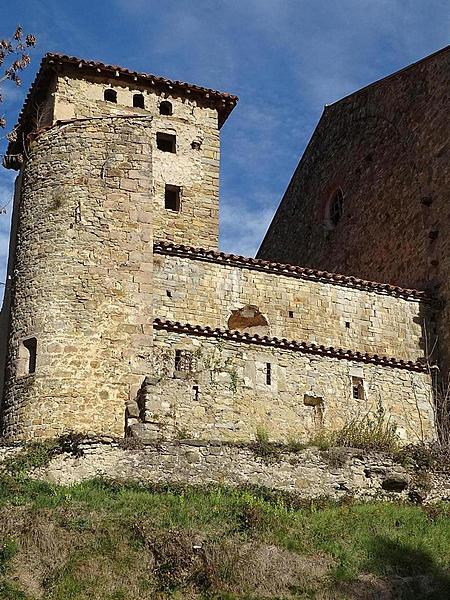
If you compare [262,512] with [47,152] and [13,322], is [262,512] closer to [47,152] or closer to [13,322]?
[13,322]

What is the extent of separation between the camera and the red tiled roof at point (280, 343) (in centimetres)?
2044

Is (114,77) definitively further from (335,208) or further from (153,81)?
(335,208)

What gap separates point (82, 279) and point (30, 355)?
1.82 metres

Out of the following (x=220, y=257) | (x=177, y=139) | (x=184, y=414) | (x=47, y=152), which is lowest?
(x=184, y=414)

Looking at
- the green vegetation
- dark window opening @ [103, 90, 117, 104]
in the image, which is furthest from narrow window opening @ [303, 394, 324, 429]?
dark window opening @ [103, 90, 117, 104]

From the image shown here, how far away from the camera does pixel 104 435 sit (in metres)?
18.0

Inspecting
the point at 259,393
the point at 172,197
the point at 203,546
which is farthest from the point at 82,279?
the point at 203,546

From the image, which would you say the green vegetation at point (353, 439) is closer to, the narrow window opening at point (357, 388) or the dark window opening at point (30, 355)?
the narrow window opening at point (357, 388)

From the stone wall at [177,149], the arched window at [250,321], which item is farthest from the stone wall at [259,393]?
the stone wall at [177,149]

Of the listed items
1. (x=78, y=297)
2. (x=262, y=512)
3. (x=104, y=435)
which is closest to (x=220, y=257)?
(x=78, y=297)

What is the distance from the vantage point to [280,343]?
68.9ft

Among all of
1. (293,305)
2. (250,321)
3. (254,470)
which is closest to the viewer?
(254,470)

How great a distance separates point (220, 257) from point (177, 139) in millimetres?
4471

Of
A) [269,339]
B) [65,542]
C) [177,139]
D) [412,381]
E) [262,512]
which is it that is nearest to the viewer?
[65,542]
